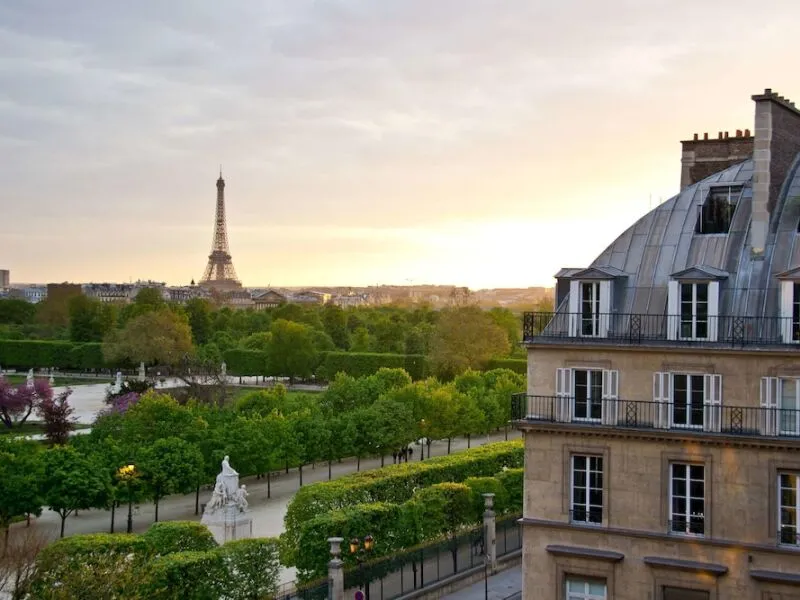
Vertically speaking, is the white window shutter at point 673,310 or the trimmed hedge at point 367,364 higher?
the white window shutter at point 673,310

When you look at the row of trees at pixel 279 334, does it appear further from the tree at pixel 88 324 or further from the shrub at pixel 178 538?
the shrub at pixel 178 538

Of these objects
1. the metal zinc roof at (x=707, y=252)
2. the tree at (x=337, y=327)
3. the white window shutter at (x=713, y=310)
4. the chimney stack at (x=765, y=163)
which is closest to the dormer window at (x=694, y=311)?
the white window shutter at (x=713, y=310)

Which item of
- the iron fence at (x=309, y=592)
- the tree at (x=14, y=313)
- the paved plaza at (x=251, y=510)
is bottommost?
the paved plaza at (x=251, y=510)

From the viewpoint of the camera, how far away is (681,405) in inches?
888

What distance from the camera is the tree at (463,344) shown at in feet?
287

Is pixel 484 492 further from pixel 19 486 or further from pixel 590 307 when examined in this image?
pixel 19 486

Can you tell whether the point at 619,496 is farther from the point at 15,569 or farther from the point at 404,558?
the point at 15,569

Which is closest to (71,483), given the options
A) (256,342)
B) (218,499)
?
(218,499)

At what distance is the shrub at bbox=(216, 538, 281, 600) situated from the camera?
2733 centimetres

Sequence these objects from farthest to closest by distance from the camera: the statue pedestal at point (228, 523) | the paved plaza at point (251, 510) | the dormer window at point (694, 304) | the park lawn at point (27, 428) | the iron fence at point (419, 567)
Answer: the park lawn at point (27, 428)
the paved plaza at point (251, 510)
the statue pedestal at point (228, 523)
the iron fence at point (419, 567)
the dormer window at point (694, 304)

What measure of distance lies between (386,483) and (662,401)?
15.8 metres

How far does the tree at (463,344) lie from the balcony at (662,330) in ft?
205

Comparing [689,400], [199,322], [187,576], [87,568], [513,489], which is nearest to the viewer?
[689,400]

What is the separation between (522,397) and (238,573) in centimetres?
894
